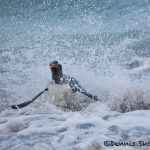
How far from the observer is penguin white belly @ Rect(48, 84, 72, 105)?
9.24 m

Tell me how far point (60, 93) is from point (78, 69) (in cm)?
441

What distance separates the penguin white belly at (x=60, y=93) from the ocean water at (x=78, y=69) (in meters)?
0.24

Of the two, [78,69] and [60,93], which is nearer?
[60,93]

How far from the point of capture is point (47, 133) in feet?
22.9

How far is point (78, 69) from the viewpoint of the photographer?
13.6 meters

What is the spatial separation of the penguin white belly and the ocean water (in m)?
0.24

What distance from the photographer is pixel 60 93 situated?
9.27 m

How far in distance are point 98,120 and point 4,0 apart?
25.4m

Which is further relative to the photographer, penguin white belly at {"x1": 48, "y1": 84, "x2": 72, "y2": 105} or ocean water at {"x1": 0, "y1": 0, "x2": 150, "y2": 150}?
Result: penguin white belly at {"x1": 48, "y1": 84, "x2": 72, "y2": 105}

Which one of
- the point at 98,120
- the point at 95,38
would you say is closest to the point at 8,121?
the point at 98,120

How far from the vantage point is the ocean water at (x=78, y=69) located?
22.4ft

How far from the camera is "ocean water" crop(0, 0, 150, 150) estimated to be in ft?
22.4

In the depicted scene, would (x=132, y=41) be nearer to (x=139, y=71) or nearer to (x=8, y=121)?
(x=139, y=71)

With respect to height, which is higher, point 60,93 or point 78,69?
point 78,69
